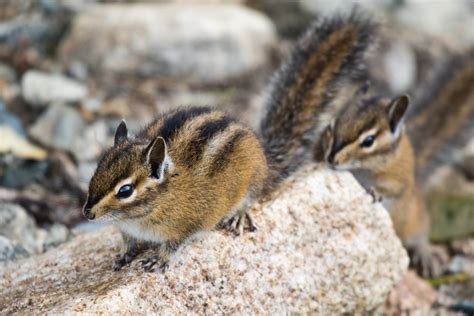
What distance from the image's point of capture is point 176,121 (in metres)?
4.20

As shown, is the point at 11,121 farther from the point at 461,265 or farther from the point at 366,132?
the point at 461,265

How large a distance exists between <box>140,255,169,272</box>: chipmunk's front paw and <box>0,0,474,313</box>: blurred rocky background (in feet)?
6.12

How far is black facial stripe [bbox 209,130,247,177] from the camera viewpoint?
13.8 ft

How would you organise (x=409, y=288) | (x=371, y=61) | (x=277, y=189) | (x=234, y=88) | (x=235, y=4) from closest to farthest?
(x=277, y=189) → (x=409, y=288) → (x=234, y=88) → (x=371, y=61) → (x=235, y=4)

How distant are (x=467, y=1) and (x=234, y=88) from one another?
4.49 meters

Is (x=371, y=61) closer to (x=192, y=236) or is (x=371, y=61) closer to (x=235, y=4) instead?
(x=235, y=4)

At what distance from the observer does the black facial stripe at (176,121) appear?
13.6 ft

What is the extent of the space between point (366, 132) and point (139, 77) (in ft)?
11.3

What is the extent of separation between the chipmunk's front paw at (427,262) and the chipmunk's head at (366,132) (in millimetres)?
1459

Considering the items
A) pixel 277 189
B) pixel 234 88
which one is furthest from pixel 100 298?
pixel 234 88

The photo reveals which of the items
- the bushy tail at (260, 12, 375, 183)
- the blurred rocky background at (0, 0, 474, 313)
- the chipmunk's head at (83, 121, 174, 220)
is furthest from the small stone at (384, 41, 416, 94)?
the chipmunk's head at (83, 121, 174, 220)

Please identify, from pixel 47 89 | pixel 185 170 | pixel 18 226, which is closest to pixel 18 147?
pixel 47 89

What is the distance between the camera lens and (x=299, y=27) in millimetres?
9320

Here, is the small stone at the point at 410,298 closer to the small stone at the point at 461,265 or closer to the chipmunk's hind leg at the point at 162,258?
the small stone at the point at 461,265
